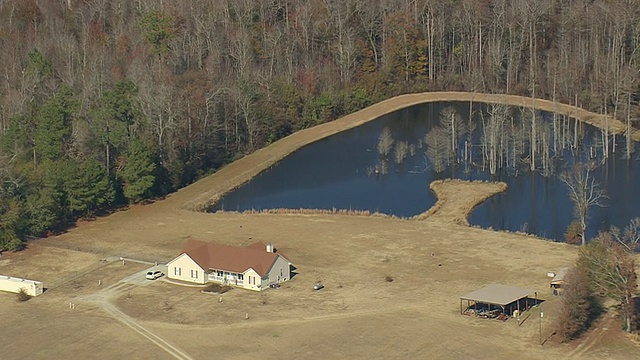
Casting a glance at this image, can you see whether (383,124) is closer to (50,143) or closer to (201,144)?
(201,144)

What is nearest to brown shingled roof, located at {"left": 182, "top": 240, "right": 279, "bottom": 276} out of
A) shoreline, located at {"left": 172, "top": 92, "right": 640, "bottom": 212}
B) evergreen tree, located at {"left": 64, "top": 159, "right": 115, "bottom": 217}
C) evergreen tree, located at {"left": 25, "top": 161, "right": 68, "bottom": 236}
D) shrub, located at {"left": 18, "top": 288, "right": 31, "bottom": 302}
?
shrub, located at {"left": 18, "top": 288, "right": 31, "bottom": 302}

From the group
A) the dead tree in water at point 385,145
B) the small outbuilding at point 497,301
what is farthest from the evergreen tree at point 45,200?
the dead tree in water at point 385,145

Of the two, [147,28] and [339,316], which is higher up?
[147,28]

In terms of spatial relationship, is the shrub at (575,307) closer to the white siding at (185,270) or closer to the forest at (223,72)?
the white siding at (185,270)

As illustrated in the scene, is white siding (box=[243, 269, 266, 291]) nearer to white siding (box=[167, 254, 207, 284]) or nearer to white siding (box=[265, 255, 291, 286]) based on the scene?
white siding (box=[265, 255, 291, 286])

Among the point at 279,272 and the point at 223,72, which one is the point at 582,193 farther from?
the point at 223,72

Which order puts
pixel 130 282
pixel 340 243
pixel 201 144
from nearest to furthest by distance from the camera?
pixel 130 282
pixel 340 243
pixel 201 144

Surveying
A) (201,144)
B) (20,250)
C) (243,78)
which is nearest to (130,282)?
(20,250)
